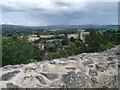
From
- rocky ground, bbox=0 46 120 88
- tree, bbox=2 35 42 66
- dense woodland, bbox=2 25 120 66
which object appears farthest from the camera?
tree, bbox=2 35 42 66

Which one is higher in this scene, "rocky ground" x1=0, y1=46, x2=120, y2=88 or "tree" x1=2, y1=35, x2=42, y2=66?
"rocky ground" x1=0, y1=46, x2=120, y2=88

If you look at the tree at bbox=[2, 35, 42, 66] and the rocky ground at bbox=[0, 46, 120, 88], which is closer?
the rocky ground at bbox=[0, 46, 120, 88]

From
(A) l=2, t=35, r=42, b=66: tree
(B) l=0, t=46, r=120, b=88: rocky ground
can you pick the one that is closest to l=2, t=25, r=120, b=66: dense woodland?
(A) l=2, t=35, r=42, b=66: tree

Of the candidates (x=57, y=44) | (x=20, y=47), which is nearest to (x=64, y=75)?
(x=57, y=44)

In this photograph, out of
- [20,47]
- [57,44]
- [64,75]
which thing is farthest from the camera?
[20,47]

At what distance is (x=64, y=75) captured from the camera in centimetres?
317

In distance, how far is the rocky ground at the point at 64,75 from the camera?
3043mm

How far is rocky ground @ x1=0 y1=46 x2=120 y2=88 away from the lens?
3.04 m

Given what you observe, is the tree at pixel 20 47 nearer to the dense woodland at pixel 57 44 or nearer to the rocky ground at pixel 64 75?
the dense woodland at pixel 57 44

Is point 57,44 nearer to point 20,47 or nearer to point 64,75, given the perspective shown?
point 20,47

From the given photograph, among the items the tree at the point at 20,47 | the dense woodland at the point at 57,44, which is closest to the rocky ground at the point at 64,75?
the dense woodland at the point at 57,44

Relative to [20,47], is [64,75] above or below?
above

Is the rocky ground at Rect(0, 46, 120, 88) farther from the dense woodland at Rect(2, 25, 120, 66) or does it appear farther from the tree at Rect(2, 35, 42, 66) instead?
the tree at Rect(2, 35, 42, 66)

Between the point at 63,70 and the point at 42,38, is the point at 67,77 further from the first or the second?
the point at 42,38
